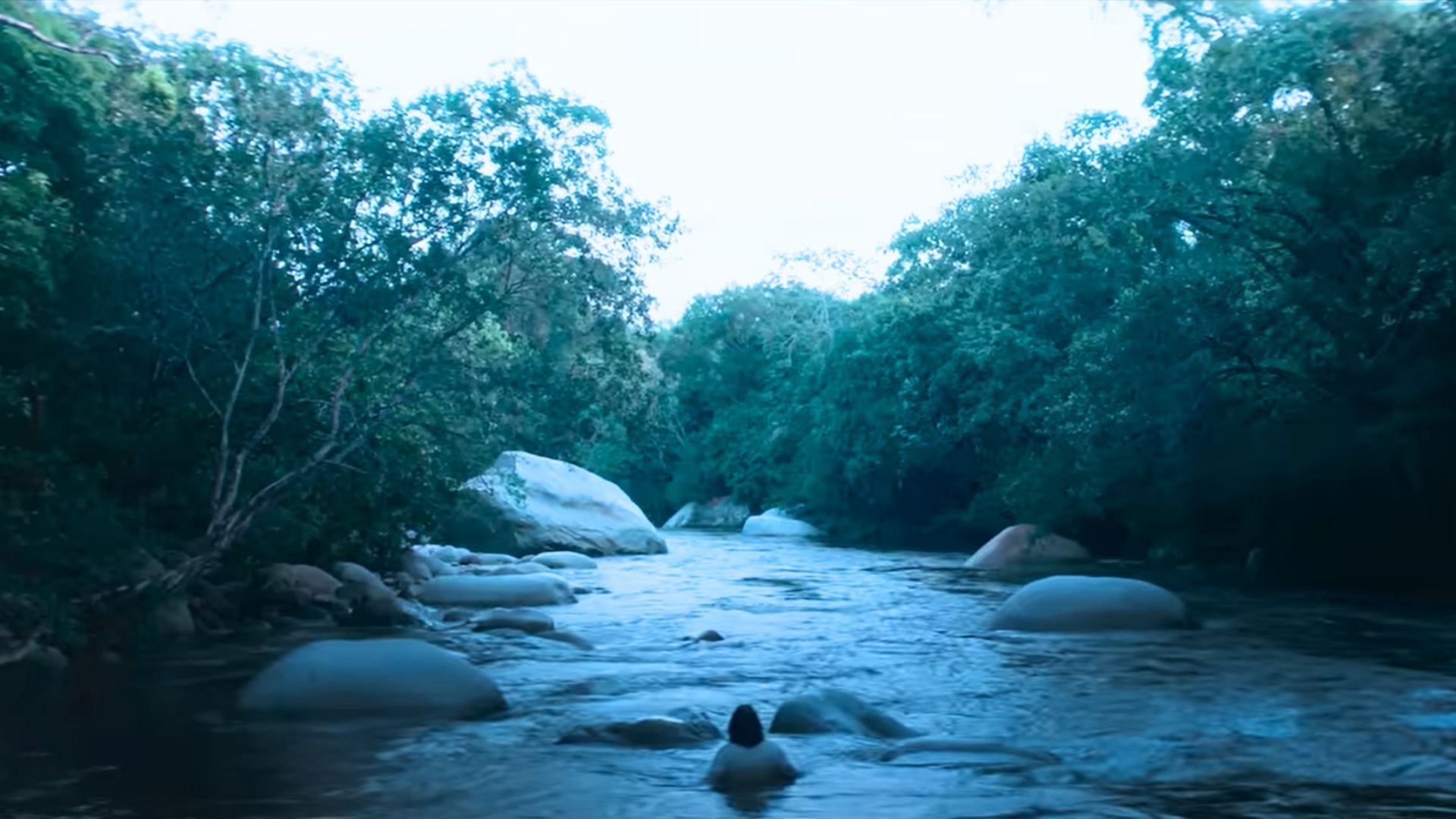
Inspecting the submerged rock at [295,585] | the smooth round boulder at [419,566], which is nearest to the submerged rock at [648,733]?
the submerged rock at [295,585]

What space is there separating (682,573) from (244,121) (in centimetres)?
1310

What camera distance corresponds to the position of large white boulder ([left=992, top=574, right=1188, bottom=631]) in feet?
48.5

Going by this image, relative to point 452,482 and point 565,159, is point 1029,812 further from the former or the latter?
point 452,482

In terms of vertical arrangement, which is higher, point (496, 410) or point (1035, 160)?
point (1035, 160)

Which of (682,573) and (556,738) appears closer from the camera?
(556,738)

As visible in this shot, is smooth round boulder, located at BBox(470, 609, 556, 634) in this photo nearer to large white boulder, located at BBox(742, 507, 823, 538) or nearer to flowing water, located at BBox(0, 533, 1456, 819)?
flowing water, located at BBox(0, 533, 1456, 819)

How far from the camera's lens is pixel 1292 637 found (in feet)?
46.4

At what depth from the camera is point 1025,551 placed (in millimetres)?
26812

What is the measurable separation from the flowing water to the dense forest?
6.94 ft

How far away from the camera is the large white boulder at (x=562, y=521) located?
30.2 meters

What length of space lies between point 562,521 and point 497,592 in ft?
37.9

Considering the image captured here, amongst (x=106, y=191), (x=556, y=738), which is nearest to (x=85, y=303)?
(x=106, y=191)

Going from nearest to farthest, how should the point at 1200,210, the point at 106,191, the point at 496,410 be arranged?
the point at 106,191 → the point at 496,410 → the point at 1200,210

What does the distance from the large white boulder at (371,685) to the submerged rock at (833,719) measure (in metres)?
2.07
